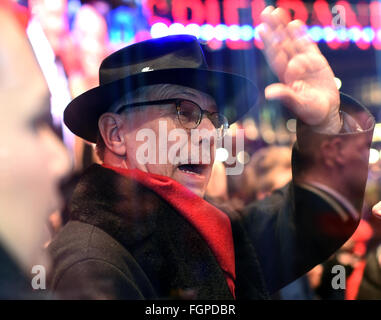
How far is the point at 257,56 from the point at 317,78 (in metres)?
0.24

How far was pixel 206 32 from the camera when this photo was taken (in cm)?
169

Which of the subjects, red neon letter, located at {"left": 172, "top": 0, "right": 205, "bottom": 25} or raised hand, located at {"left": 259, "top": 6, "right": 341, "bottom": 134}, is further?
red neon letter, located at {"left": 172, "top": 0, "right": 205, "bottom": 25}

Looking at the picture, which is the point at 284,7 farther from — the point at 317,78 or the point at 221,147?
the point at 221,147

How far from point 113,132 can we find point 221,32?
0.57 m

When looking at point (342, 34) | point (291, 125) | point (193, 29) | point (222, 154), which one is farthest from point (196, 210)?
point (342, 34)

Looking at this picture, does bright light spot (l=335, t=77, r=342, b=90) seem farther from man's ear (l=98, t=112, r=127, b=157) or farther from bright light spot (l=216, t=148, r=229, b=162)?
man's ear (l=98, t=112, r=127, b=157)

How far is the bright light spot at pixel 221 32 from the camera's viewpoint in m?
1.67

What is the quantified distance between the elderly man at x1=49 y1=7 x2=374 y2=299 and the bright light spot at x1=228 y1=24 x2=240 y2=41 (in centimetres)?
13

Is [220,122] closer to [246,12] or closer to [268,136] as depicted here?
[268,136]


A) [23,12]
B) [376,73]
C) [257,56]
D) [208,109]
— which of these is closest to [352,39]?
[376,73]

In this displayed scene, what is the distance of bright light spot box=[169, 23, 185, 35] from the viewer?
1653 mm

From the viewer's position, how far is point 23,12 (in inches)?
62.3

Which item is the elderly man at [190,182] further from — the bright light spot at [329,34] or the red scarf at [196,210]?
the bright light spot at [329,34]

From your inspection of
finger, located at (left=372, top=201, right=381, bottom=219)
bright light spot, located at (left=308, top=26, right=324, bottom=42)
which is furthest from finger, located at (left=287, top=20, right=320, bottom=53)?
finger, located at (left=372, top=201, right=381, bottom=219)
